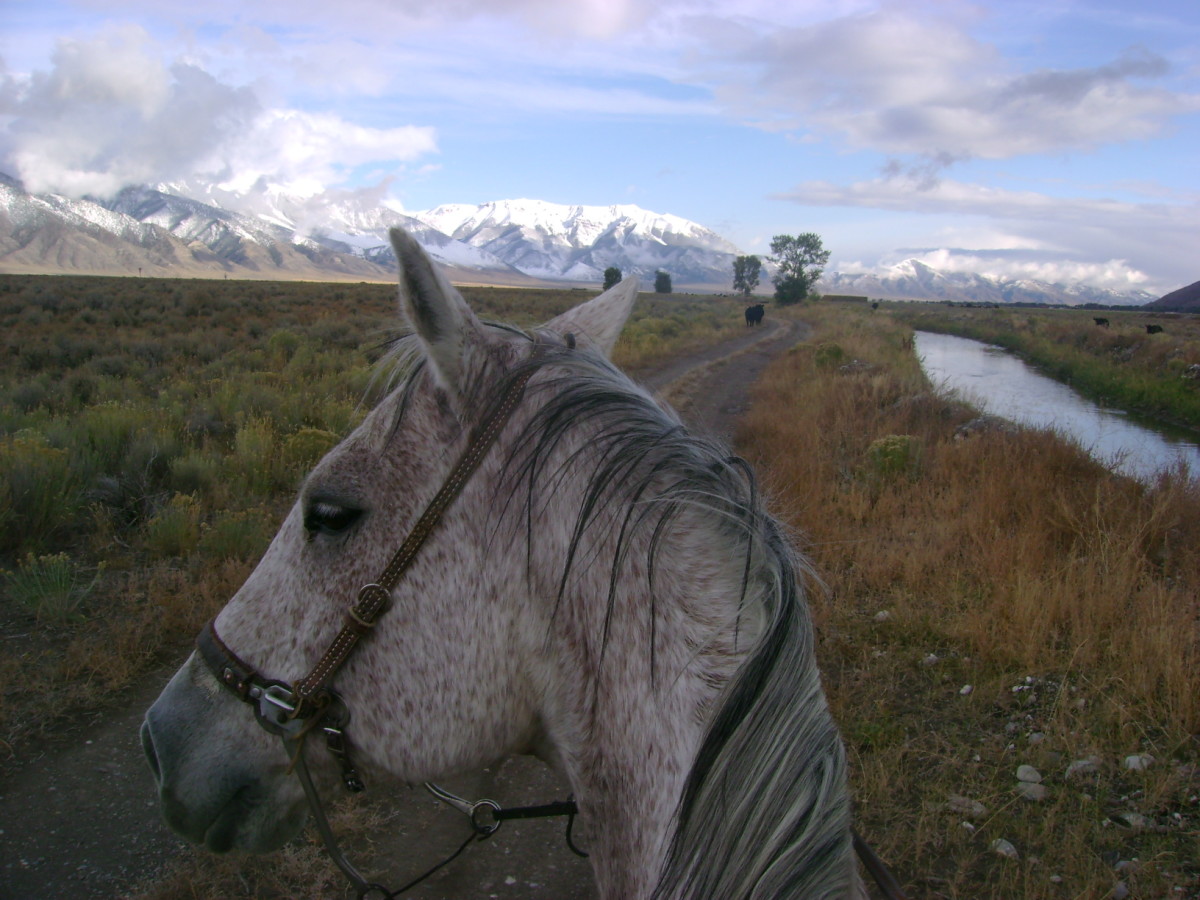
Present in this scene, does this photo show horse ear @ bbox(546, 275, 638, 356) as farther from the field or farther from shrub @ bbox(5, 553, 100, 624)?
shrub @ bbox(5, 553, 100, 624)

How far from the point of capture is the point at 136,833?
2.81 metres

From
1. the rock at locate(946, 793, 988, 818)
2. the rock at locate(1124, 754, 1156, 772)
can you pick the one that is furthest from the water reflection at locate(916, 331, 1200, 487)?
the rock at locate(946, 793, 988, 818)

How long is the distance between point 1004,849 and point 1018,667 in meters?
1.37

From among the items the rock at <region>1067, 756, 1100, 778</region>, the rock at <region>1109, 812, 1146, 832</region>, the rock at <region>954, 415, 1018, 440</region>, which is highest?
the rock at <region>954, 415, 1018, 440</region>

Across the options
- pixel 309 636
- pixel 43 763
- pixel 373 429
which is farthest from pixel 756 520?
pixel 43 763

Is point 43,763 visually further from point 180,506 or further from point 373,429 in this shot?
point 373,429

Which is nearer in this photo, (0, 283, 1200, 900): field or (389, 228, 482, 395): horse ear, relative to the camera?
(389, 228, 482, 395): horse ear

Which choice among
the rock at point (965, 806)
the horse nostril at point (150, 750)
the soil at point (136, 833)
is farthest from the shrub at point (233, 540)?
the rock at point (965, 806)

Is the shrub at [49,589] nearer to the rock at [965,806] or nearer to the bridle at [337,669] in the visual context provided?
the bridle at [337,669]

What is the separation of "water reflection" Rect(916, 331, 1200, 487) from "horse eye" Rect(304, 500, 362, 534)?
7216mm

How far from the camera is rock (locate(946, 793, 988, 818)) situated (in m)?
2.90

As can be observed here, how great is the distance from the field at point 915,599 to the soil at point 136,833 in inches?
9.3

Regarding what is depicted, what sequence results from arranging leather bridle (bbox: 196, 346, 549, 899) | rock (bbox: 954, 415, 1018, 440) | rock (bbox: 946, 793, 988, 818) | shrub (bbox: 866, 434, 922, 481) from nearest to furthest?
1. leather bridle (bbox: 196, 346, 549, 899)
2. rock (bbox: 946, 793, 988, 818)
3. shrub (bbox: 866, 434, 922, 481)
4. rock (bbox: 954, 415, 1018, 440)

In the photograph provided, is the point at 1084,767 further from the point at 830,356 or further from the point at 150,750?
the point at 830,356
